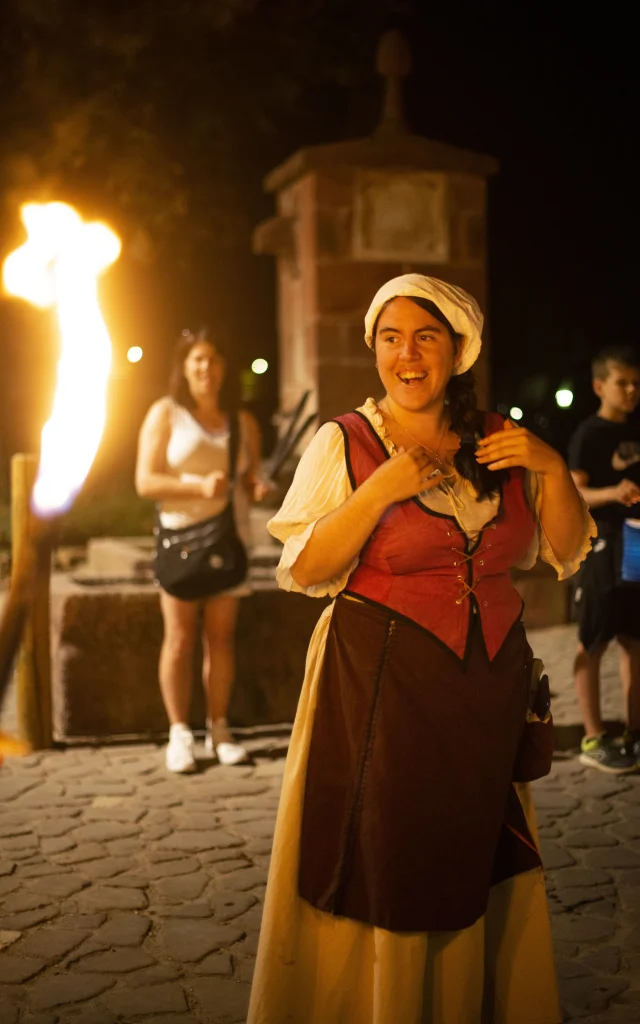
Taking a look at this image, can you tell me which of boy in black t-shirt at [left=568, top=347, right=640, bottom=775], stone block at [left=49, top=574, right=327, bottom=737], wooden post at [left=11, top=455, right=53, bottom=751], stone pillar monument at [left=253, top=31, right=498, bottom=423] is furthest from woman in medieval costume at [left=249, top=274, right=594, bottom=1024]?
stone pillar monument at [left=253, top=31, right=498, bottom=423]

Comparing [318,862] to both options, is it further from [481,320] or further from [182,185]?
[182,185]

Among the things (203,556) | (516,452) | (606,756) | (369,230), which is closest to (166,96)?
(369,230)

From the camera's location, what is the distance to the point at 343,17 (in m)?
14.8

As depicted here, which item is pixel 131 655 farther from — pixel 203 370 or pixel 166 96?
pixel 166 96

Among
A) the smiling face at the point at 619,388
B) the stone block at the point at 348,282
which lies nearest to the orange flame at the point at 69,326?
the smiling face at the point at 619,388

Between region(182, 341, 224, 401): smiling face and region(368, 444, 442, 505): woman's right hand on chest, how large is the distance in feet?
11.8

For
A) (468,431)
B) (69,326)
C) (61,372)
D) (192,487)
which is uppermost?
(69,326)

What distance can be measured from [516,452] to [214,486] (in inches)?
131

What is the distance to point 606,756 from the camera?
6180 mm

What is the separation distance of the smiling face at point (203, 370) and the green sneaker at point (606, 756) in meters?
2.71

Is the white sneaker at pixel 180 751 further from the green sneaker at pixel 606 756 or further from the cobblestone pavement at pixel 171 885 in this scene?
the green sneaker at pixel 606 756

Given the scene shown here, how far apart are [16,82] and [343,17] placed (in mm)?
4188

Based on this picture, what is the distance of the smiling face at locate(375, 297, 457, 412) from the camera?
304 centimetres

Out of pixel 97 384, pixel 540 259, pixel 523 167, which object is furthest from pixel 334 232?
pixel 540 259
